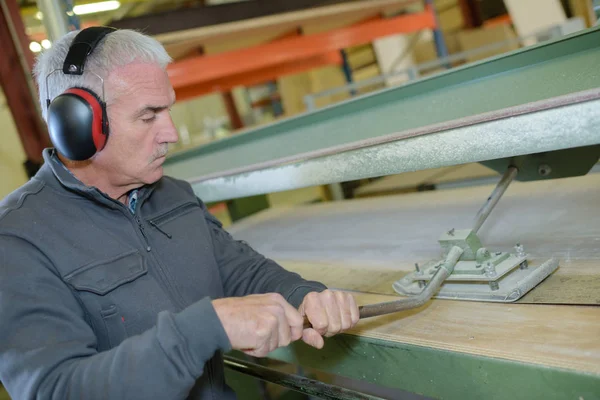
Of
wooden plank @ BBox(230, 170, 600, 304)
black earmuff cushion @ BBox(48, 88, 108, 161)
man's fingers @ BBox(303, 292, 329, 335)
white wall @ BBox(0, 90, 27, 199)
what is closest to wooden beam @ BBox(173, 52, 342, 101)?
wooden plank @ BBox(230, 170, 600, 304)

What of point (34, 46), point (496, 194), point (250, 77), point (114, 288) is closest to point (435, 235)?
point (496, 194)

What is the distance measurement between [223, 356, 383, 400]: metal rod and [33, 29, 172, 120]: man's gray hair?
0.76 metres

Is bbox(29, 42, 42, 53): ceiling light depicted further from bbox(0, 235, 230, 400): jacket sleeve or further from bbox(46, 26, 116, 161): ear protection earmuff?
bbox(0, 235, 230, 400): jacket sleeve

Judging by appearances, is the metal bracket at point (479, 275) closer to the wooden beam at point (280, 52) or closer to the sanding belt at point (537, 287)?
the sanding belt at point (537, 287)

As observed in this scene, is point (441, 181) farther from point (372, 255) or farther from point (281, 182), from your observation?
point (281, 182)

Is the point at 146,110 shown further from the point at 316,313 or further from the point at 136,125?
the point at 316,313

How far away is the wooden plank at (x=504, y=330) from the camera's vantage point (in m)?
0.76

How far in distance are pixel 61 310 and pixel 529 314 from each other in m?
0.78

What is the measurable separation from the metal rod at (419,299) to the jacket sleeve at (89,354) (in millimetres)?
Result: 249

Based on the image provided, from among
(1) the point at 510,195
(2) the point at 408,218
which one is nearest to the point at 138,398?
(2) the point at 408,218

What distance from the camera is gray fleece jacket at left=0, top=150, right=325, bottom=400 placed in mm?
786

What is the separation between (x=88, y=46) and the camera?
1.04 metres

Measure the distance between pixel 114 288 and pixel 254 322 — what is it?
1.12ft

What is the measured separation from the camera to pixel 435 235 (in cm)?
147
